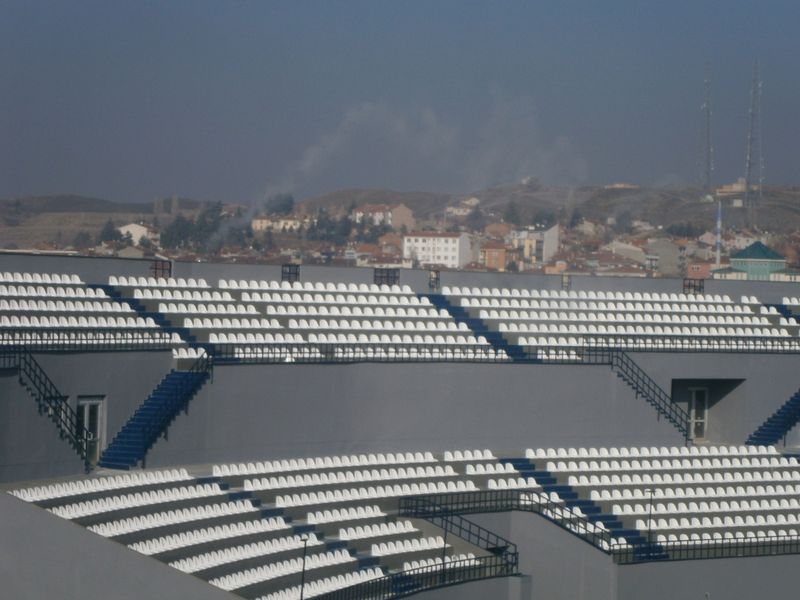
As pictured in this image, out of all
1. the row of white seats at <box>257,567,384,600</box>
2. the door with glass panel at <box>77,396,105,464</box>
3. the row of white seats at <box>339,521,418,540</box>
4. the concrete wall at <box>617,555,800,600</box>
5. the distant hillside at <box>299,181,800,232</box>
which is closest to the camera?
the row of white seats at <box>257,567,384,600</box>

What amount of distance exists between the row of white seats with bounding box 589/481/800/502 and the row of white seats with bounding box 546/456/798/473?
64 centimetres

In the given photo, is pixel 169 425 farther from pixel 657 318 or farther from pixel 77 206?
pixel 77 206

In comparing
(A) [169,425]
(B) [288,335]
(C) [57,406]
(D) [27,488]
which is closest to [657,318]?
(B) [288,335]

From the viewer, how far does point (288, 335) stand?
22.3m

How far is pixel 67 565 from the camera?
12.4m

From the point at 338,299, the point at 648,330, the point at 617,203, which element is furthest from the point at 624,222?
the point at 338,299

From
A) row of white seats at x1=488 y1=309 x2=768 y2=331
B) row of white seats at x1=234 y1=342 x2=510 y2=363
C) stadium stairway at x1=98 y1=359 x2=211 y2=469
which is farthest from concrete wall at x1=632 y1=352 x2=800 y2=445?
stadium stairway at x1=98 y1=359 x2=211 y2=469

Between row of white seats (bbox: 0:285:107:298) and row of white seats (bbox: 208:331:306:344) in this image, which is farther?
row of white seats (bbox: 208:331:306:344)

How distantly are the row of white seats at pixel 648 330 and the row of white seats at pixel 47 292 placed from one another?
7.85m

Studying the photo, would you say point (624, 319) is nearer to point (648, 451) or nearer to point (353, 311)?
point (648, 451)

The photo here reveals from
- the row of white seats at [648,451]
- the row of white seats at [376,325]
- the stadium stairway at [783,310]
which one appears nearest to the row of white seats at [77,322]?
the row of white seats at [376,325]

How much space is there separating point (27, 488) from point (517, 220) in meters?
35.2

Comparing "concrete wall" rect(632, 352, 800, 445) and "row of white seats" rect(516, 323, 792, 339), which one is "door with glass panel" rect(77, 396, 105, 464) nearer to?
"row of white seats" rect(516, 323, 792, 339)

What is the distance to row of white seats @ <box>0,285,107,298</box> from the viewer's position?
19.8m
